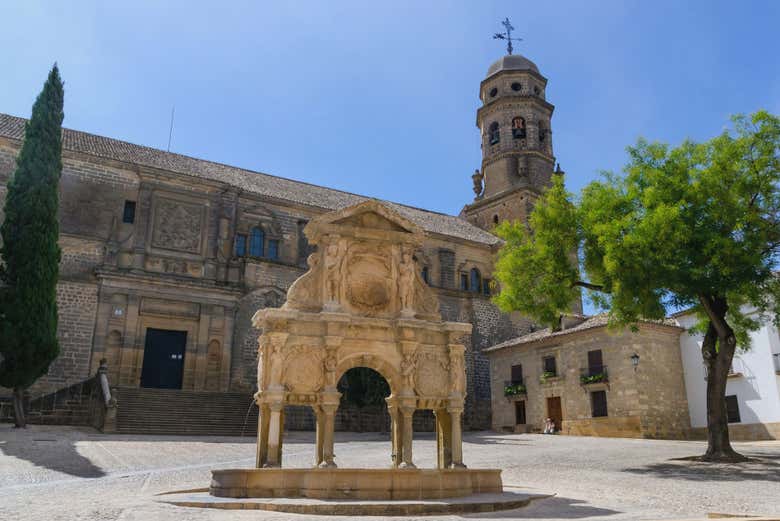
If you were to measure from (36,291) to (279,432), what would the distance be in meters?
14.1

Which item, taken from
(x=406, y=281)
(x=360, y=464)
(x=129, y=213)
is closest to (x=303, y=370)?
(x=406, y=281)

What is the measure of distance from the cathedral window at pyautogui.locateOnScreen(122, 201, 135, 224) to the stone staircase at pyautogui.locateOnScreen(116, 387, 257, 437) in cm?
792

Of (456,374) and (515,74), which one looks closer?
(456,374)

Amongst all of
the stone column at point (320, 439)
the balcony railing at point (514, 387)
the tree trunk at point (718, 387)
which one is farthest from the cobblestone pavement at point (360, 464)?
the balcony railing at point (514, 387)

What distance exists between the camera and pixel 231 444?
18.6m

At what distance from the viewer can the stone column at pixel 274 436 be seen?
977 centimetres

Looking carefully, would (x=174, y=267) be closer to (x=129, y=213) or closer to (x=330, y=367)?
(x=129, y=213)

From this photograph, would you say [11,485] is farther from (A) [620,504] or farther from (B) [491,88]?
(B) [491,88]

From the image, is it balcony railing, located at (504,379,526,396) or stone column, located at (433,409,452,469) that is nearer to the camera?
stone column, located at (433,409,452,469)

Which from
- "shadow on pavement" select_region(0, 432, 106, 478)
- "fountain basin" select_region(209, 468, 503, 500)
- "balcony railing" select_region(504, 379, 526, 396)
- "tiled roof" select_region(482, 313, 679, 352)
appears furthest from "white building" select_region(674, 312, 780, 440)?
"shadow on pavement" select_region(0, 432, 106, 478)

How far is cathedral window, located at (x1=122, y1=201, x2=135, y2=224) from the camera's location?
28125mm

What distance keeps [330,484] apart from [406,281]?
394 cm

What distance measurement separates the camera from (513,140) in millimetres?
40531

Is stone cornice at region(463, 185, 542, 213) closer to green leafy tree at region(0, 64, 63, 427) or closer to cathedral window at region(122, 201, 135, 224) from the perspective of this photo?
cathedral window at region(122, 201, 135, 224)
